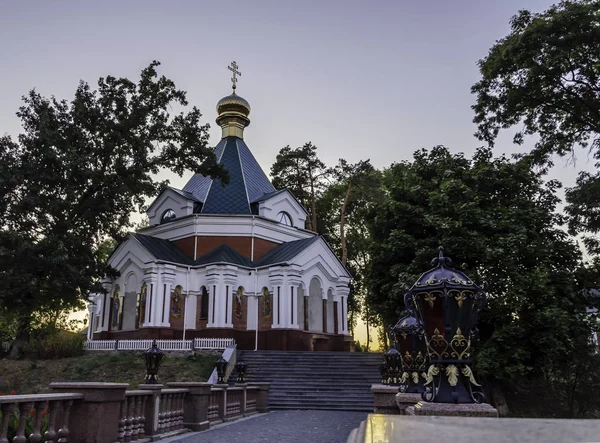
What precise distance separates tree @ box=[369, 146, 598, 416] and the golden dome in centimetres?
1687

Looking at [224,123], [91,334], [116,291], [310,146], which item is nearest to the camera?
[116,291]

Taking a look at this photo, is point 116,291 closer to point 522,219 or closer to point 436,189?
point 436,189

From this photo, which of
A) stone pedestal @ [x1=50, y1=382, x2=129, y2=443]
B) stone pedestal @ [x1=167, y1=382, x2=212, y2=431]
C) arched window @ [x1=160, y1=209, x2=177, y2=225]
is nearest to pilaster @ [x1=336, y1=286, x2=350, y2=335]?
arched window @ [x1=160, y1=209, x2=177, y2=225]

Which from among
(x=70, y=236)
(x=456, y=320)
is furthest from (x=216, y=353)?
(x=456, y=320)

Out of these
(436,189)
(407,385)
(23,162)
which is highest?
(23,162)

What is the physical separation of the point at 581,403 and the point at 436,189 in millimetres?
9112

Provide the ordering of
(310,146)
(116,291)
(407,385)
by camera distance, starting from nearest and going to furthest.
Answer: (407,385), (116,291), (310,146)

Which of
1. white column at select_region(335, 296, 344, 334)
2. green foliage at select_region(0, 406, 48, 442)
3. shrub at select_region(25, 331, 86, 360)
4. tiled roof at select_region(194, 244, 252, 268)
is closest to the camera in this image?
green foliage at select_region(0, 406, 48, 442)

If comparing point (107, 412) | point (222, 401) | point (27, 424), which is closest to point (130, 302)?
point (222, 401)

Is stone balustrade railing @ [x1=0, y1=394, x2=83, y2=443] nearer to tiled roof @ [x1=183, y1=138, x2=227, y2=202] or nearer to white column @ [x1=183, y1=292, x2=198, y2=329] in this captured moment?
white column @ [x1=183, y1=292, x2=198, y2=329]

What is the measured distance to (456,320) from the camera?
17.5 ft

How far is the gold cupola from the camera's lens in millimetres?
33469

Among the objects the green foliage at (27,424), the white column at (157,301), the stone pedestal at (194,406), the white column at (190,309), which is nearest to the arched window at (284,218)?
the white column at (190,309)

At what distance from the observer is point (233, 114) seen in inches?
1318
